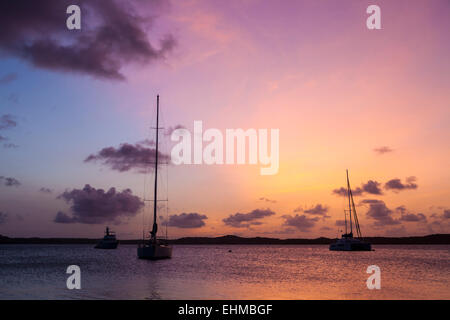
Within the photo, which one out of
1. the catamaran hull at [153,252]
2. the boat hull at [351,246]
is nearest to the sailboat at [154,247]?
the catamaran hull at [153,252]

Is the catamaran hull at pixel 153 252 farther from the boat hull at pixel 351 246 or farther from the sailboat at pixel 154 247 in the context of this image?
the boat hull at pixel 351 246

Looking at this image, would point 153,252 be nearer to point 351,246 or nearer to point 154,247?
point 154,247

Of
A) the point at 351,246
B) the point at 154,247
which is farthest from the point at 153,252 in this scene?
the point at 351,246

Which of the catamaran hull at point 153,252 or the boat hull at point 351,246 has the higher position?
the catamaran hull at point 153,252

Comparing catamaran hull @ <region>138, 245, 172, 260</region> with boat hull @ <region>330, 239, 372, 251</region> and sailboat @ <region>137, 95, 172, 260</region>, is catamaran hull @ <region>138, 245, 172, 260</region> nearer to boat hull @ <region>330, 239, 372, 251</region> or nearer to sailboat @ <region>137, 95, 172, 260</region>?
sailboat @ <region>137, 95, 172, 260</region>

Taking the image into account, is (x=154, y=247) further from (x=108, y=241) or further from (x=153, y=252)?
(x=108, y=241)

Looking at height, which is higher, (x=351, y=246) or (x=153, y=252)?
(x=153, y=252)

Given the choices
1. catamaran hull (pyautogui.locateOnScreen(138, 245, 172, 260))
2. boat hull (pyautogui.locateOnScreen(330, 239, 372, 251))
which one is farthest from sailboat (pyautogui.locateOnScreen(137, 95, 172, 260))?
boat hull (pyautogui.locateOnScreen(330, 239, 372, 251))

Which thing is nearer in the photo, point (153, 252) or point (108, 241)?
point (153, 252)
